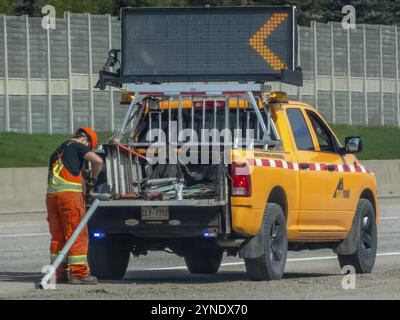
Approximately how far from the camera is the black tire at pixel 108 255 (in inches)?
586

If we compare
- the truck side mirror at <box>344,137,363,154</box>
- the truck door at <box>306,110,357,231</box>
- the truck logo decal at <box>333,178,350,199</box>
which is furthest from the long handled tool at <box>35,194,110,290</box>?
the truck side mirror at <box>344,137,363,154</box>

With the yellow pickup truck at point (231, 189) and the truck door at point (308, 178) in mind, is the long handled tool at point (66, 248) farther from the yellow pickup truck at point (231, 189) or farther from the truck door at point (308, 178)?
the truck door at point (308, 178)

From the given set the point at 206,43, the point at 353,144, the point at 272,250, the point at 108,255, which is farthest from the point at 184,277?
the point at 206,43

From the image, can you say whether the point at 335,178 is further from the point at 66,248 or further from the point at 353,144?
the point at 66,248

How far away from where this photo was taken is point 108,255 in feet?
49.1

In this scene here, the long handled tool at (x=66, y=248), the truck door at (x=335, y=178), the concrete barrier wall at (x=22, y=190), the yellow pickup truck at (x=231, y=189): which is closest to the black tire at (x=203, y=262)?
the yellow pickup truck at (x=231, y=189)

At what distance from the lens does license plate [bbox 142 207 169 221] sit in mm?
13920

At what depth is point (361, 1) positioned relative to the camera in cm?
5528

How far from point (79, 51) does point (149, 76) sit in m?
25.6

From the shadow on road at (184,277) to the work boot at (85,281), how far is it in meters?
0.70

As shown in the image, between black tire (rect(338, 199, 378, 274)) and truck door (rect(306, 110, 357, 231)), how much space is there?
0.96 ft
